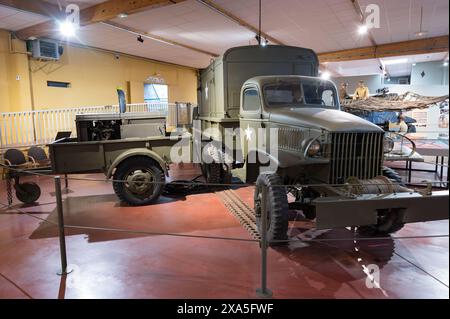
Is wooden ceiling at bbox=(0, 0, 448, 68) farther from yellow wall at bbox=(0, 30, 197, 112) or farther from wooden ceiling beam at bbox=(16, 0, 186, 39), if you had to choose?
yellow wall at bbox=(0, 30, 197, 112)

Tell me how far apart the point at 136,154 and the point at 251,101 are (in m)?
1.92

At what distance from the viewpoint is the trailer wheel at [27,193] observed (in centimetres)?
562

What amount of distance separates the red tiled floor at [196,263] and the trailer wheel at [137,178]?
1.76ft

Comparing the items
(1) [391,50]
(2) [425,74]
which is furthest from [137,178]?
(2) [425,74]

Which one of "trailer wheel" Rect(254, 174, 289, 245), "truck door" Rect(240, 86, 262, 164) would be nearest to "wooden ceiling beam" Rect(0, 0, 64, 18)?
"truck door" Rect(240, 86, 262, 164)

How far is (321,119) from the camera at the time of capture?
367cm

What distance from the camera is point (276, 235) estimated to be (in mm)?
3533

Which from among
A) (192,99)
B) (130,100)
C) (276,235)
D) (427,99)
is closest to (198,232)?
(276,235)

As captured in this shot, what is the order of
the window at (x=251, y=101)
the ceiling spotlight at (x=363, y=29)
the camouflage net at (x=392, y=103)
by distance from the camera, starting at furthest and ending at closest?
1. the ceiling spotlight at (x=363, y=29)
2. the camouflage net at (x=392, y=103)
3. the window at (x=251, y=101)

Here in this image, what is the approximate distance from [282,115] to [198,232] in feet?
5.90

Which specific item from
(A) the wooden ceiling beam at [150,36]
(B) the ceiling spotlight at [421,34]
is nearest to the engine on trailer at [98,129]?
(A) the wooden ceiling beam at [150,36]

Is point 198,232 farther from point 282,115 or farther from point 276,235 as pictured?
point 282,115

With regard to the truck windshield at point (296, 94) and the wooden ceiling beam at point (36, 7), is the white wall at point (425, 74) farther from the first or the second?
the wooden ceiling beam at point (36, 7)

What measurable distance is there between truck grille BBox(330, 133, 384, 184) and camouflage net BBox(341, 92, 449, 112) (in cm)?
479
